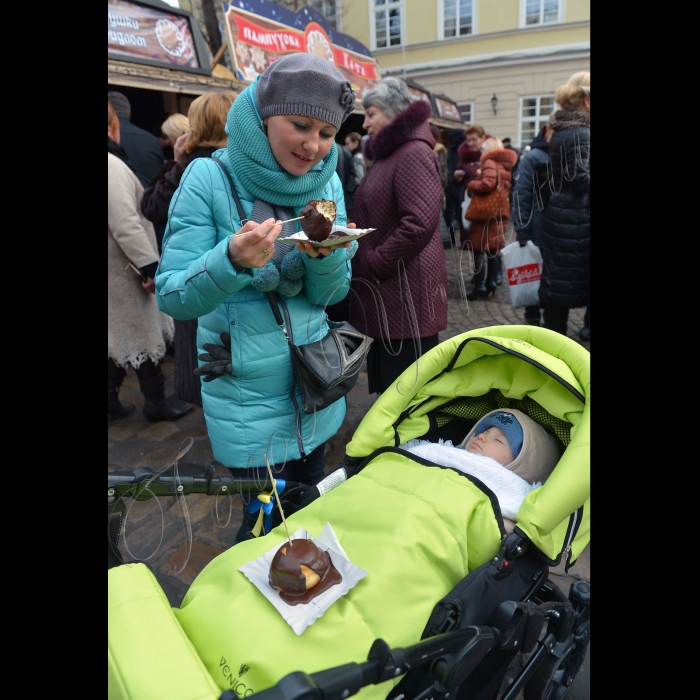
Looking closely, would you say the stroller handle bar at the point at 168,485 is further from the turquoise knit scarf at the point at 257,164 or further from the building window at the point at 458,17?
the building window at the point at 458,17

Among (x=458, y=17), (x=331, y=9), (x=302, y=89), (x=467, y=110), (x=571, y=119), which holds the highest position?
(x=331, y=9)

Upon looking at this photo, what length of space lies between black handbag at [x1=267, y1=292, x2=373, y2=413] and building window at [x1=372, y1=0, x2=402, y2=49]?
67.4 feet

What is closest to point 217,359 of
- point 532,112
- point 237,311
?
point 237,311

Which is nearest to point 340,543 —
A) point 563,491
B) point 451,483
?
point 451,483

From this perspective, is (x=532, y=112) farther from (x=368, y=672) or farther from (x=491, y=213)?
A: (x=368, y=672)

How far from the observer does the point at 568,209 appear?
3.51 metres

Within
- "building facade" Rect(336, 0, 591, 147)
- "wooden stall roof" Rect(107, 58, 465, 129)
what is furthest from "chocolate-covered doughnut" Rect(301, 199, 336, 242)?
"building facade" Rect(336, 0, 591, 147)

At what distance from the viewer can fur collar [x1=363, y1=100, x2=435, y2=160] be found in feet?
8.20

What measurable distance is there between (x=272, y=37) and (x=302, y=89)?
740cm

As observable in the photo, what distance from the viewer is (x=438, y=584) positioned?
1337mm

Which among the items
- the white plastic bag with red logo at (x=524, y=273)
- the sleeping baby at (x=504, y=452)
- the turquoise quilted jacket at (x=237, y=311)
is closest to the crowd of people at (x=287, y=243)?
the turquoise quilted jacket at (x=237, y=311)

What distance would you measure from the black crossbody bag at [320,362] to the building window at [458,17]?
19635mm
